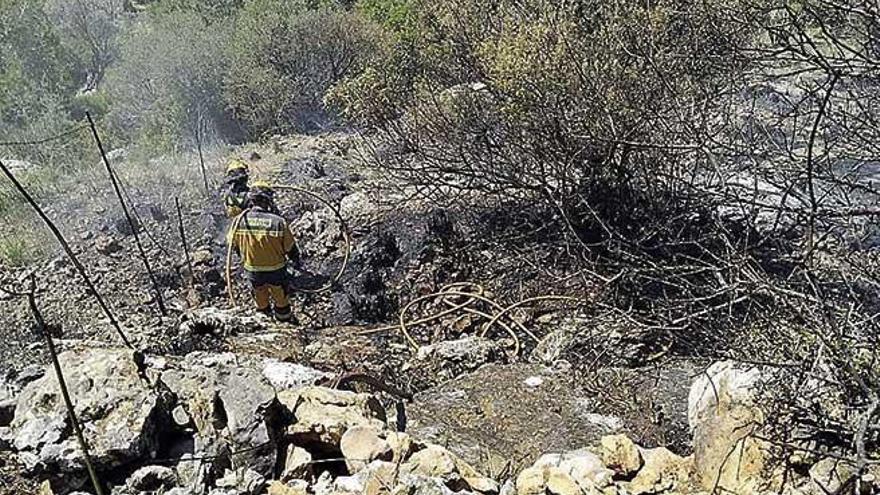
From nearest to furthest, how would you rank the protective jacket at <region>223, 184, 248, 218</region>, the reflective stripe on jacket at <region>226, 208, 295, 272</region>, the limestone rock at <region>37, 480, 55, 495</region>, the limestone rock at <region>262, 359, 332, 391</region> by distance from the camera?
the limestone rock at <region>37, 480, 55, 495</region> → the limestone rock at <region>262, 359, 332, 391</region> → the reflective stripe on jacket at <region>226, 208, 295, 272</region> → the protective jacket at <region>223, 184, 248, 218</region>

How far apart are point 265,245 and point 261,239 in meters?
0.07

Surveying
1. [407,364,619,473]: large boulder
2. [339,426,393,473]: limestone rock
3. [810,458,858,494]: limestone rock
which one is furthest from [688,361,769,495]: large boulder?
[339,426,393,473]: limestone rock

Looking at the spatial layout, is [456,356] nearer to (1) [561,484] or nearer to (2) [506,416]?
(2) [506,416]

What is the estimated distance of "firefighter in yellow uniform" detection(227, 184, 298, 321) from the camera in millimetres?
6914

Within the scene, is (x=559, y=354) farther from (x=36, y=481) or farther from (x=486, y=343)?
(x=36, y=481)

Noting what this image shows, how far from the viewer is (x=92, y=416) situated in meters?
3.56

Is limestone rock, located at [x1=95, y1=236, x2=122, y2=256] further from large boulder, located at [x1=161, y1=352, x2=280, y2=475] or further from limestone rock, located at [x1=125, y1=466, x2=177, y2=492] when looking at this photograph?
limestone rock, located at [x1=125, y1=466, x2=177, y2=492]

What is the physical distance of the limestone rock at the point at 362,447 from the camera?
355cm

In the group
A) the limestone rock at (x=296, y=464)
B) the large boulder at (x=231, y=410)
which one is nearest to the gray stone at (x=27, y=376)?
the large boulder at (x=231, y=410)

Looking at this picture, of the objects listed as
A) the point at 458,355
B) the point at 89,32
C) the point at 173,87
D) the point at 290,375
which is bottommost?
the point at 458,355

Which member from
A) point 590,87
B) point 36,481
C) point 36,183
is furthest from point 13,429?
point 36,183

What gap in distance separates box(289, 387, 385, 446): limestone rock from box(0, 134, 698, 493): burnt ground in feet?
2.54

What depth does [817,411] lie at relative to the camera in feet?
11.6

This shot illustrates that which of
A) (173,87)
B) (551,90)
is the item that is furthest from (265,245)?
(173,87)
